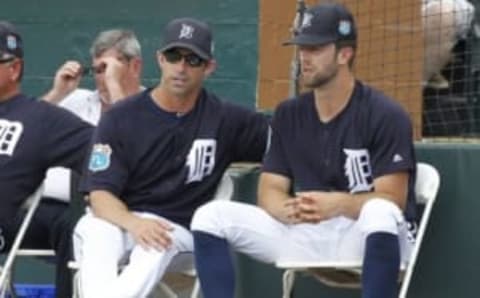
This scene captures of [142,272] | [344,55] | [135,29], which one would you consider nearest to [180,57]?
[344,55]

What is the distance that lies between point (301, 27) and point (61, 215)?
142 centimetres

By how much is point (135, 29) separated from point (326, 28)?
3069mm

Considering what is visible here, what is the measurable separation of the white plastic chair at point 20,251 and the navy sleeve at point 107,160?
34cm

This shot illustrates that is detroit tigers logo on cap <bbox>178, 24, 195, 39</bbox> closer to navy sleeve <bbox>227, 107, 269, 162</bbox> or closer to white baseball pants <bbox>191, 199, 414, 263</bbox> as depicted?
navy sleeve <bbox>227, 107, 269, 162</bbox>

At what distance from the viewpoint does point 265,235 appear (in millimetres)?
5586

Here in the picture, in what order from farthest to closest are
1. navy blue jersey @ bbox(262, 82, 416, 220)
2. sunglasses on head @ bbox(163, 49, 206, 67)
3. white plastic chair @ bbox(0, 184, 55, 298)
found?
1. white plastic chair @ bbox(0, 184, 55, 298)
2. sunglasses on head @ bbox(163, 49, 206, 67)
3. navy blue jersey @ bbox(262, 82, 416, 220)

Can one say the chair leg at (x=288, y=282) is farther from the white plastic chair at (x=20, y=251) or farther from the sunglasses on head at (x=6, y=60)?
the sunglasses on head at (x=6, y=60)

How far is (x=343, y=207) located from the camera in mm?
5523

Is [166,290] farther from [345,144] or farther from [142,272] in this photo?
[345,144]

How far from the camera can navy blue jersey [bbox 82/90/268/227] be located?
5.85 m

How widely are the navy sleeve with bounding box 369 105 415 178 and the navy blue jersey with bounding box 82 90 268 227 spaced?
69cm

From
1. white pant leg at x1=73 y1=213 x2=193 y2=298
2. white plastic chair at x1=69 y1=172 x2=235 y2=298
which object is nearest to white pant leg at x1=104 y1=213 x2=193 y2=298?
white pant leg at x1=73 y1=213 x2=193 y2=298

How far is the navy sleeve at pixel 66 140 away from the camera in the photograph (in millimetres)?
6145

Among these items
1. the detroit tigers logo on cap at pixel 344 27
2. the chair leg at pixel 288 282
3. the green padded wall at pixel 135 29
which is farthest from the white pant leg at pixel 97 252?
the green padded wall at pixel 135 29
